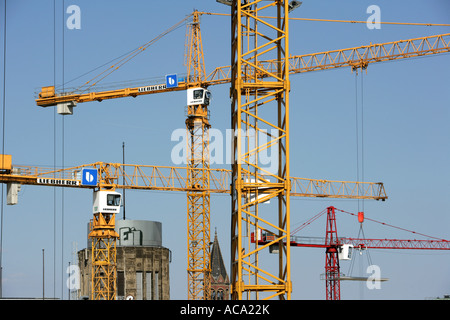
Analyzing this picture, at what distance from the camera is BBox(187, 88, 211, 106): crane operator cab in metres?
135

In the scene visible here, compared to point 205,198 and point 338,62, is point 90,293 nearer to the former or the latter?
point 205,198

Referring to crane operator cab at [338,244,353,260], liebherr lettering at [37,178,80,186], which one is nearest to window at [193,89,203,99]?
liebherr lettering at [37,178,80,186]

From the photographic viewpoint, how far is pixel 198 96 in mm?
135500

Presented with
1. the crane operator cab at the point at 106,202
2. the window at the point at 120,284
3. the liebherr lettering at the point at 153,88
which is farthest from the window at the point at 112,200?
the liebherr lettering at the point at 153,88

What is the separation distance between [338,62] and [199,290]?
42.3m

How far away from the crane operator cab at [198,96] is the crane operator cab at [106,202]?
20.7 meters

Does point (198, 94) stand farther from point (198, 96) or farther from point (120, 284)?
point (120, 284)

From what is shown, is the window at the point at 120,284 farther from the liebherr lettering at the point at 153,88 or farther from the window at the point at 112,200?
the liebherr lettering at the point at 153,88

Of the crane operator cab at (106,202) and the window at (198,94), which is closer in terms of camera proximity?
the crane operator cab at (106,202)

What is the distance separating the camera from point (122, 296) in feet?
443

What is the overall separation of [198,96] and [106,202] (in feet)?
78.2

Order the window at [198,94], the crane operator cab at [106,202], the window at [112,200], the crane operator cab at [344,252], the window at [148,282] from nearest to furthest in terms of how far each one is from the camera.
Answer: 1. the crane operator cab at [106,202]
2. the window at [112,200]
3. the window at [198,94]
4. the window at [148,282]
5. the crane operator cab at [344,252]

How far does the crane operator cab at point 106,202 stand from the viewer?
122 meters

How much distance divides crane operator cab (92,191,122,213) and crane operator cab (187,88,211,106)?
2071 centimetres
